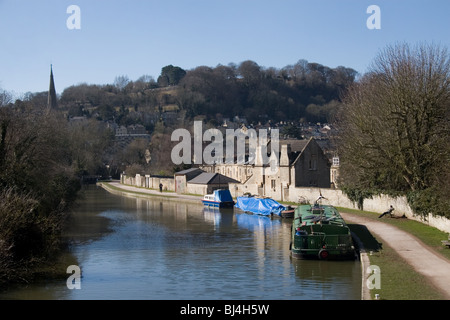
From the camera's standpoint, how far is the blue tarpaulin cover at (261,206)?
43156mm

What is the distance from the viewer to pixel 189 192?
64.8 meters

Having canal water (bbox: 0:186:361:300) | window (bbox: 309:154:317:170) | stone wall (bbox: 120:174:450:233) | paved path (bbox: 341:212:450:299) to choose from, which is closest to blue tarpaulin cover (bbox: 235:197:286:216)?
canal water (bbox: 0:186:361:300)

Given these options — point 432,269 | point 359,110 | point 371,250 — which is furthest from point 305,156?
point 432,269

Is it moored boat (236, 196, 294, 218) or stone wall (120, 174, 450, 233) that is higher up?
stone wall (120, 174, 450, 233)

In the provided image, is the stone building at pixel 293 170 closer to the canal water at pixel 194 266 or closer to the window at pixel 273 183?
the window at pixel 273 183

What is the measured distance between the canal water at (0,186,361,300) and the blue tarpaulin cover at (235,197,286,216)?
1.78m

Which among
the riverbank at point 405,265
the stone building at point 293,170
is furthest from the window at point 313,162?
the riverbank at point 405,265

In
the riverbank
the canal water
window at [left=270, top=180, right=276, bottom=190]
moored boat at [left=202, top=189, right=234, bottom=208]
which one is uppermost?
window at [left=270, top=180, right=276, bottom=190]

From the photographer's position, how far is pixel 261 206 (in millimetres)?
44688

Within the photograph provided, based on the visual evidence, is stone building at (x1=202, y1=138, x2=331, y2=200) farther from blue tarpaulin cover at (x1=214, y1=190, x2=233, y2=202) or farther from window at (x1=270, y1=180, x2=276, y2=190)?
blue tarpaulin cover at (x1=214, y1=190, x2=233, y2=202)

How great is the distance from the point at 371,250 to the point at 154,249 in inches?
411

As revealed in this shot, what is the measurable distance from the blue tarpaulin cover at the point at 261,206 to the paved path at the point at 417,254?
10.6 meters

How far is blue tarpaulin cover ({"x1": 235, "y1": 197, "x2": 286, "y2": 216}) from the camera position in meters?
43.2

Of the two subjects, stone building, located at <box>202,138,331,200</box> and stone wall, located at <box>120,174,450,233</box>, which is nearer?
stone wall, located at <box>120,174,450,233</box>
